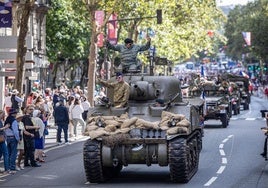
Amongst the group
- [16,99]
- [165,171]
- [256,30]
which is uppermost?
[256,30]

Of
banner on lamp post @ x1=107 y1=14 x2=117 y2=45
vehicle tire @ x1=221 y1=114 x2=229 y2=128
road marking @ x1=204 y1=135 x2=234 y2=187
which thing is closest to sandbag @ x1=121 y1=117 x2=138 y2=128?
road marking @ x1=204 y1=135 x2=234 y2=187

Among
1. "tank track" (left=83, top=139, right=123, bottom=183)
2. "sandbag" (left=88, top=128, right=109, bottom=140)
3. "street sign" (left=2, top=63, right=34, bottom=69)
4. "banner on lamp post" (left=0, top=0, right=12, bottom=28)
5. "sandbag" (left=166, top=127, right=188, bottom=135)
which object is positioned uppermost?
"banner on lamp post" (left=0, top=0, right=12, bottom=28)

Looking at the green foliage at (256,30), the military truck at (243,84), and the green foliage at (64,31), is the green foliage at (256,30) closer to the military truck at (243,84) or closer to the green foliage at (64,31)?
the green foliage at (64,31)

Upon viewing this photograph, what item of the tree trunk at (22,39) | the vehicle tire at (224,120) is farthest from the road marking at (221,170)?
the vehicle tire at (224,120)

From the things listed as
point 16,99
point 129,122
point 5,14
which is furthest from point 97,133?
point 16,99

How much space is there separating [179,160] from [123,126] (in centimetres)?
157

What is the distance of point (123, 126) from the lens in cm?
2128

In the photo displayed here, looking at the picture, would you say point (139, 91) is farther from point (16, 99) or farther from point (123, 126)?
point (16, 99)

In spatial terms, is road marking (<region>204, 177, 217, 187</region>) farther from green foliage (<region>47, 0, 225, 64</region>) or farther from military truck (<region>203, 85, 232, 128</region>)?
green foliage (<region>47, 0, 225, 64</region>)

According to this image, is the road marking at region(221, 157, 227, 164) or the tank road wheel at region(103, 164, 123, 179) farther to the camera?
the road marking at region(221, 157, 227, 164)

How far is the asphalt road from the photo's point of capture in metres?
21.3

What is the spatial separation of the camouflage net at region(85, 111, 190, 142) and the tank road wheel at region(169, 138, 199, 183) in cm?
28

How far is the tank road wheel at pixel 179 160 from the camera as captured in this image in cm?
2058

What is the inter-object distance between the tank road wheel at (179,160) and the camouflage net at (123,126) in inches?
10.9
